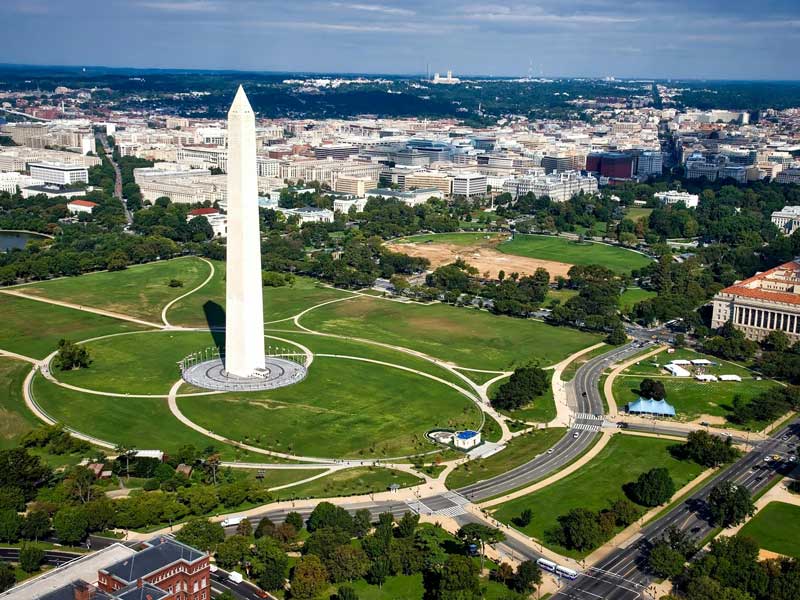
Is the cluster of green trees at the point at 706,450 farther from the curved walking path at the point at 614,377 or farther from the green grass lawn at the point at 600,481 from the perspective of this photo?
the curved walking path at the point at 614,377

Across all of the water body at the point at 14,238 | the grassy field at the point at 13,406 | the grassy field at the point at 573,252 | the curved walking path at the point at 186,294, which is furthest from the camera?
the water body at the point at 14,238

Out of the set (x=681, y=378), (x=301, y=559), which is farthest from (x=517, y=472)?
(x=681, y=378)

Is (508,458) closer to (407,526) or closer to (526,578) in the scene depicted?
(407,526)

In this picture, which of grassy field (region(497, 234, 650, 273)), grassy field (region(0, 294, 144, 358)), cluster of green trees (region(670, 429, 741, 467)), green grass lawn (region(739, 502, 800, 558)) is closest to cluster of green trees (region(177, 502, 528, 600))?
green grass lawn (region(739, 502, 800, 558))

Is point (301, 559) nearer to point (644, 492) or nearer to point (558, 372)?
point (644, 492)

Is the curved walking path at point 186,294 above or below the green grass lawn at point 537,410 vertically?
above

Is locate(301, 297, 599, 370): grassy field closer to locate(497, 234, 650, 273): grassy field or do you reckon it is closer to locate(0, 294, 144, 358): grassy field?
locate(0, 294, 144, 358): grassy field

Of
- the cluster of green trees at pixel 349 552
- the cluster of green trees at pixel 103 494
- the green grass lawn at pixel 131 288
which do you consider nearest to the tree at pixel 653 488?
the cluster of green trees at pixel 349 552

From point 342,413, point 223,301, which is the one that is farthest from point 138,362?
point 223,301
